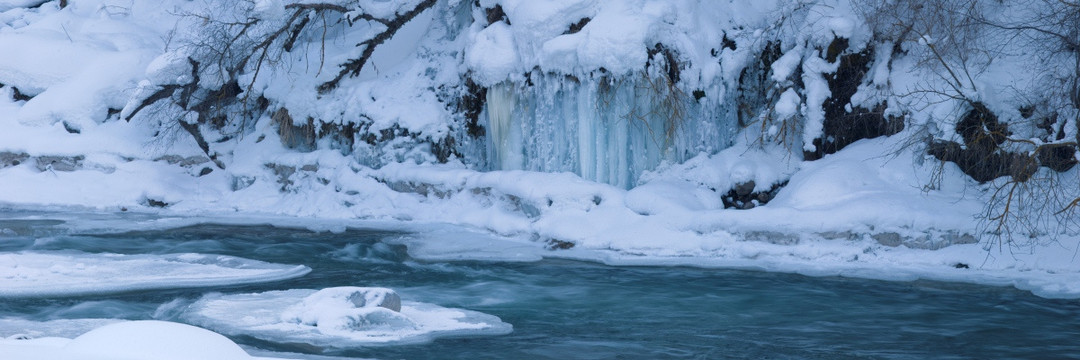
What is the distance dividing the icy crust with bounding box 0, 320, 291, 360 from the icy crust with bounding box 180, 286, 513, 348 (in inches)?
89.2

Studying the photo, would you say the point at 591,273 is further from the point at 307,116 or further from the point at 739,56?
the point at 307,116

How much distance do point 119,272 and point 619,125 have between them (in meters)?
5.54

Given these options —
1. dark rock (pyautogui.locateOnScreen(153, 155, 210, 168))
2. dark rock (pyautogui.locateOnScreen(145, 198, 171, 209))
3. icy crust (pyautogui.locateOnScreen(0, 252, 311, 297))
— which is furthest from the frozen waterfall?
dark rock (pyautogui.locateOnScreen(153, 155, 210, 168))

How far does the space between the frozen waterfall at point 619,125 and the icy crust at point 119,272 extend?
3.87 meters

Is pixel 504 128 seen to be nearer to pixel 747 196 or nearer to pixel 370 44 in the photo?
pixel 747 196

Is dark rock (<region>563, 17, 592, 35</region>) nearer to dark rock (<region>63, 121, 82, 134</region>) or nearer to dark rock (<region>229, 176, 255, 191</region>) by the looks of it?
dark rock (<region>229, 176, 255, 191</region>)

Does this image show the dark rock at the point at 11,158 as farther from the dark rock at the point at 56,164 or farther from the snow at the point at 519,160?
the dark rock at the point at 56,164

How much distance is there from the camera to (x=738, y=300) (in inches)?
294

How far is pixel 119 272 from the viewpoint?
8.27m

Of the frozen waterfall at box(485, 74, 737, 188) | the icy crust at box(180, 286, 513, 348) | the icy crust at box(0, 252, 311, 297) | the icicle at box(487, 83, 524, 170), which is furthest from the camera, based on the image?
the icicle at box(487, 83, 524, 170)

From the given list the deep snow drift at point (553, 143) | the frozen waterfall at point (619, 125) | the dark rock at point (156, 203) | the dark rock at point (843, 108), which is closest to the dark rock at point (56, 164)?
the deep snow drift at point (553, 143)

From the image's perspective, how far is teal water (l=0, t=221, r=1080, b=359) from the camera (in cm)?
580

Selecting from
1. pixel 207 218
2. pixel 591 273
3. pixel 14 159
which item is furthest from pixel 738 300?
pixel 14 159

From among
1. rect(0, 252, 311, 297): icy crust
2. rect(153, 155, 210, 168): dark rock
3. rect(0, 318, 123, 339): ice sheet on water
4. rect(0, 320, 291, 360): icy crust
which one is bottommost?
rect(0, 318, 123, 339): ice sheet on water
